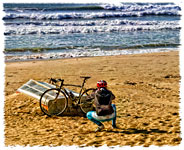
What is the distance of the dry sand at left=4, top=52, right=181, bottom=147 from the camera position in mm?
6379

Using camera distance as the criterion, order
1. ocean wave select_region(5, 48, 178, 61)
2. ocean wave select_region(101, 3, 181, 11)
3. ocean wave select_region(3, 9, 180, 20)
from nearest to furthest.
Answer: ocean wave select_region(5, 48, 178, 61) → ocean wave select_region(3, 9, 180, 20) → ocean wave select_region(101, 3, 181, 11)

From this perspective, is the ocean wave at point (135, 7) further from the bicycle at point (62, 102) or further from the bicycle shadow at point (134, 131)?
the bicycle shadow at point (134, 131)

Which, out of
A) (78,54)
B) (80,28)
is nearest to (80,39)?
(78,54)

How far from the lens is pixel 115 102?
9.52m

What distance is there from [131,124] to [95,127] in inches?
34.7

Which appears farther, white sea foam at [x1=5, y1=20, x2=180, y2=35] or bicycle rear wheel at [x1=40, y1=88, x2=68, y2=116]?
white sea foam at [x1=5, y1=20, x2=180, y2=35]

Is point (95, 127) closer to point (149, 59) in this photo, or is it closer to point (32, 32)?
point (149, 59)

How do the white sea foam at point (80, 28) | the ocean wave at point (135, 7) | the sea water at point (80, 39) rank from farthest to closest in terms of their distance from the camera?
the ocean wave at point (135, 7)
the white sea foam at point (80, 28)
the sea water at point (80, 39)

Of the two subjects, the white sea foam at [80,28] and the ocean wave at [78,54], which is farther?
the white sea foam at [80,28]

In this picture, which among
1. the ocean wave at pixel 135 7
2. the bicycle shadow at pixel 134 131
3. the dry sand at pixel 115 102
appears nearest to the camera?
the dry sand at pixel 115 102

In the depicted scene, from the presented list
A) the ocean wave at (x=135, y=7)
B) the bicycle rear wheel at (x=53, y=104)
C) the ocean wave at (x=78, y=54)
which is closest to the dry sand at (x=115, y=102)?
A: the bicycle rear wheel at (x=53, y=104)

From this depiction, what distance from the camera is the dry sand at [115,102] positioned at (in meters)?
6.38

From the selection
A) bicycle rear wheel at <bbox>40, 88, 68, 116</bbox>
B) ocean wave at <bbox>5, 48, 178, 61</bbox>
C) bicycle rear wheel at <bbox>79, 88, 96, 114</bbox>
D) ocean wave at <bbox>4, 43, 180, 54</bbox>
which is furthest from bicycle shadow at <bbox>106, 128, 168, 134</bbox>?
ocean wave at <bbox>4, 43, 180, 54</bbox>

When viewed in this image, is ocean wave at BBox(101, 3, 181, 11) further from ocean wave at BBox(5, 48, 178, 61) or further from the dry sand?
the dry sand
